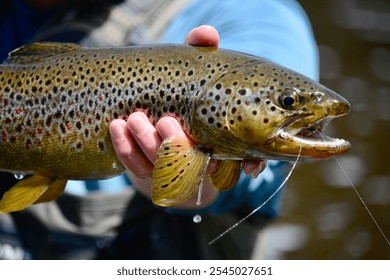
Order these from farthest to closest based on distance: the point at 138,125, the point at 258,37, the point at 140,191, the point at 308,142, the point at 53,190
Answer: the point at 258,37 < the point at 140,191 < the point at 53,190 < the point at 138,125 < the point at 308,142

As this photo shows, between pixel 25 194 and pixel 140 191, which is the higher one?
pixel 25 194

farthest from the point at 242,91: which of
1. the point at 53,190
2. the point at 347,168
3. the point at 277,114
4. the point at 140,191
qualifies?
the point at 347,168

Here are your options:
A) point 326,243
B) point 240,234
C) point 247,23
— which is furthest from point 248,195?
point 326,243

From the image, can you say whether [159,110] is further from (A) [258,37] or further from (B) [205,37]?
(A) [258,37]

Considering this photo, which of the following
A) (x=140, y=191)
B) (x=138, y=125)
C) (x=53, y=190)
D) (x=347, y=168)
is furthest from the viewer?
(x=347, y=168)

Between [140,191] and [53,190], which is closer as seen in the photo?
[53,190]

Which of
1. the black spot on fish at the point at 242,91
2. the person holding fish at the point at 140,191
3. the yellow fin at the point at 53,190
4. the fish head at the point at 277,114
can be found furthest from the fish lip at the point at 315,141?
the person holding fish at the point at 140,191

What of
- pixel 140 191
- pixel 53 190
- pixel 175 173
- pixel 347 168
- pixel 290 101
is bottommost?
pixel 347 168
